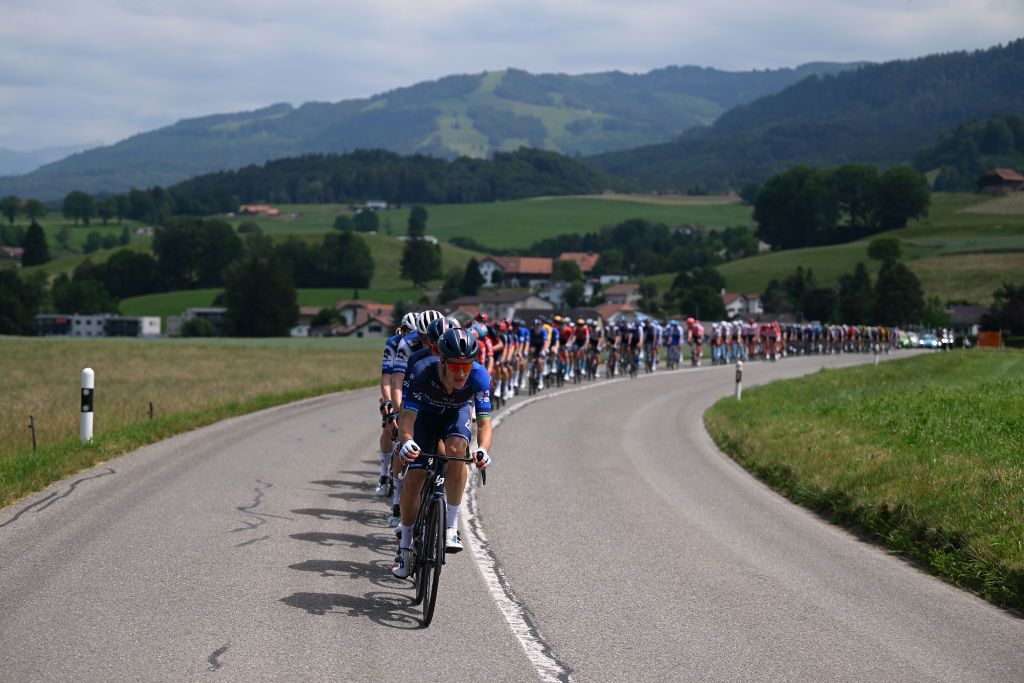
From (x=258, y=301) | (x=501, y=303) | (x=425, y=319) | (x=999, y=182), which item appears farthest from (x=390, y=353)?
(x=999, y=182)

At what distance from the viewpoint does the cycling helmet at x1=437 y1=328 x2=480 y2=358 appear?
25.8 ft

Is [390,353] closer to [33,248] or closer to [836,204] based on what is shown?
[836,204]

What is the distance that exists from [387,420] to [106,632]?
514 centimetres

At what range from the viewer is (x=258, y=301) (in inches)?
4289

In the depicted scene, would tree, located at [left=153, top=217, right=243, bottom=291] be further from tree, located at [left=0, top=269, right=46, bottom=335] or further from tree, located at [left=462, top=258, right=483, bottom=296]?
tree, located at [left=462, top=258, right=483, bottom=296]

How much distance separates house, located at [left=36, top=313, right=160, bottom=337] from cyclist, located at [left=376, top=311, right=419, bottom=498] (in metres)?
110

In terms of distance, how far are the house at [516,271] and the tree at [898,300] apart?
7700 cm

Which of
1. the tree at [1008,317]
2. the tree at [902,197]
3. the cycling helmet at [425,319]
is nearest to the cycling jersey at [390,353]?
the cycling helmet at [425,319]

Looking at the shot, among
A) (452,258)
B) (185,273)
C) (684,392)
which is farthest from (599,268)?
(684,392)

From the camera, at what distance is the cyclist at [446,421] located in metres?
7.92

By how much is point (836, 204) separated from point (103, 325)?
94.2 metres

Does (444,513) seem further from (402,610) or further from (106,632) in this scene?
(106,632)

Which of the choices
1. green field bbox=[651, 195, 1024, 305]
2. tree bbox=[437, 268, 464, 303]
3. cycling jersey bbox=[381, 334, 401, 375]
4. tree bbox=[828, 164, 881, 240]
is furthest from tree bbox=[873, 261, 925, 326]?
cycling jersey bbox=[381, 334, 401, 375]

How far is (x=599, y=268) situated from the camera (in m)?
197
